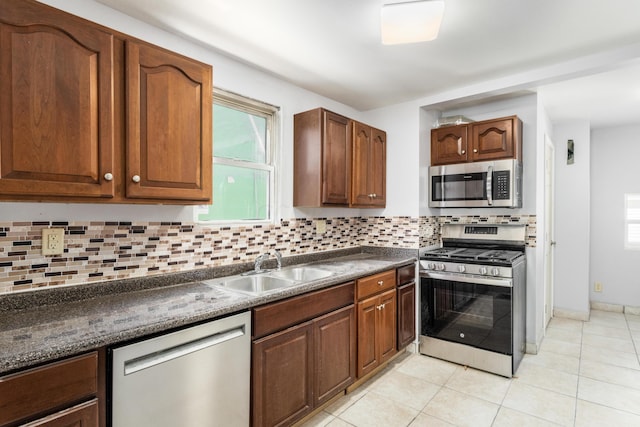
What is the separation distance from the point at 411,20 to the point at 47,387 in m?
2.20

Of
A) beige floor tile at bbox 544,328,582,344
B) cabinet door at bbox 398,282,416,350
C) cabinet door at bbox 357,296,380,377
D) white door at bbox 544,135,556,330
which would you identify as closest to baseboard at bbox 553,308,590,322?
white door at bbox 544,135,556,330

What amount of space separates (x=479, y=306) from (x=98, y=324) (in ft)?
8.76

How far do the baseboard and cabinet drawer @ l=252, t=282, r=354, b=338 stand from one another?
10.9 feet

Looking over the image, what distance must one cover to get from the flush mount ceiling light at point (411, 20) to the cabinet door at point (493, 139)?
5.05 ft

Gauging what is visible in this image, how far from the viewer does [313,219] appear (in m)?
3.13

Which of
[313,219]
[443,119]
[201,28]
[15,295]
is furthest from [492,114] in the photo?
[15,295]

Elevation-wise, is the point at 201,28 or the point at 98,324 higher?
the point at 201,28

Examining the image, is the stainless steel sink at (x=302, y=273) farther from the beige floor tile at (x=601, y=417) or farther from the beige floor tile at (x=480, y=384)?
the beige floor tile at (x=601, y=417)

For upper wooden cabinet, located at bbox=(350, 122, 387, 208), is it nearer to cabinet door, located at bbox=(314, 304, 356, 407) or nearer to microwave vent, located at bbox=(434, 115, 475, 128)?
microwave vent, located at bbox=(434, 115, 475, 128)

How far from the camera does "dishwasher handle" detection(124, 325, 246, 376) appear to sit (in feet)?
4.33

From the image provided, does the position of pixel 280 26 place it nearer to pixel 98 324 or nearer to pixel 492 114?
pixel 98 324

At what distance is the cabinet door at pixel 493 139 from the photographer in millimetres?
3033

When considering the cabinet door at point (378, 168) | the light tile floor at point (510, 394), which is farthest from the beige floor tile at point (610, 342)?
the cabinet door at point (378, 168)

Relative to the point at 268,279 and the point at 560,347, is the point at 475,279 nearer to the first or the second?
the point at 560,347
